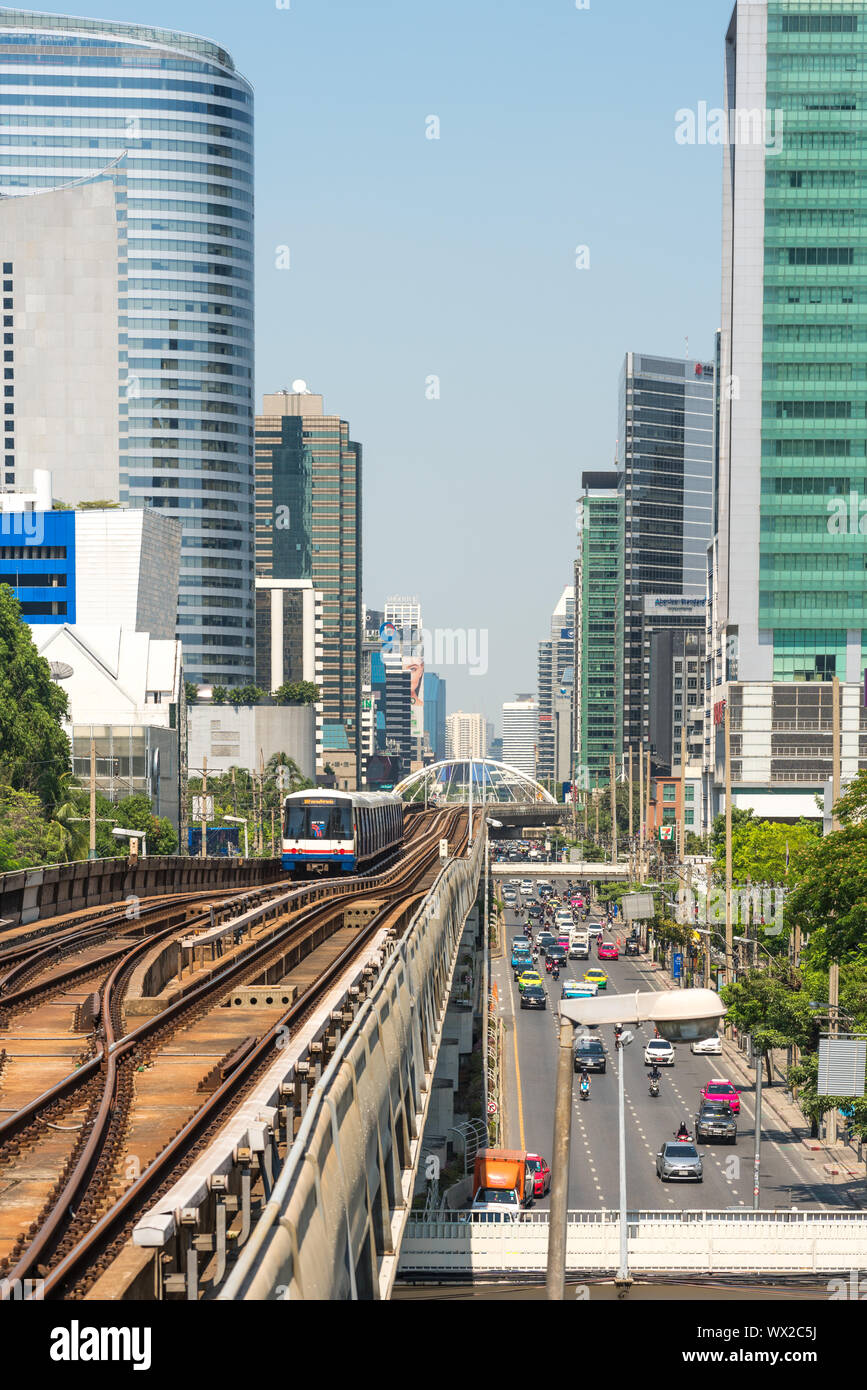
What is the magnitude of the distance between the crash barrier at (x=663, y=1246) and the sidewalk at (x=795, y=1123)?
20.5 ft

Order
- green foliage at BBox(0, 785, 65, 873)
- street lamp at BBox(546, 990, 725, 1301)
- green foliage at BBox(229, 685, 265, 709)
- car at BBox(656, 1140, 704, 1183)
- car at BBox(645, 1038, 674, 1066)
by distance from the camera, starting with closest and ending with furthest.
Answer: street lamp at BBox(546, 990, 725, 1301) < car at BBox(656, 1140, 704, 1183) < green foliage at BBox(0, 785, 65, 873) < car at BBox(645, 1038, 674, 1066) < green foliage at BBox(229, 685, 265, 709)

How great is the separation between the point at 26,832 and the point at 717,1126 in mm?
32031

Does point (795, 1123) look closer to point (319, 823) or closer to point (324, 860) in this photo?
point (324, 860)

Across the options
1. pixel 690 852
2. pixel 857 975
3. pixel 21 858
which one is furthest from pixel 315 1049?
pixel 690 852

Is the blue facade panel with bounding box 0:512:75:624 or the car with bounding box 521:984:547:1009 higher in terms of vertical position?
the blue facade panel with bounding box 0:512:75:624

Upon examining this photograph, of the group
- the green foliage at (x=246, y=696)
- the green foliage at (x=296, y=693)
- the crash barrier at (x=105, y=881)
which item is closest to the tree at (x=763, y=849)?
the crash barrier at (x=105, y=881)

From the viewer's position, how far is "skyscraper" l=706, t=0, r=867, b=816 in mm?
123250

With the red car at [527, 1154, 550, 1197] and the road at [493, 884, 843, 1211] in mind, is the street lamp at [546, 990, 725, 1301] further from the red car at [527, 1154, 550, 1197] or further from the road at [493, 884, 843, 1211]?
the red car at [527, 1154, 550, 1197]

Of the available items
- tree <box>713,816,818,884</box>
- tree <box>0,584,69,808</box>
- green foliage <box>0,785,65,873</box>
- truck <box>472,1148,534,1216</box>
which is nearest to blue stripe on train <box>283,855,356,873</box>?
green foliage <box>0,785,65,873</box>

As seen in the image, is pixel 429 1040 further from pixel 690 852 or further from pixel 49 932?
pixel 690 852

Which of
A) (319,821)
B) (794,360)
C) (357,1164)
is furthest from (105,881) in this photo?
(794,360)

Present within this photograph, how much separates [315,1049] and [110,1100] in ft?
7.08

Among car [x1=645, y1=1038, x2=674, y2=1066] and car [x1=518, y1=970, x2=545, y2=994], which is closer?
car [x1=645, y1=1038, x2=674, y2=1066]

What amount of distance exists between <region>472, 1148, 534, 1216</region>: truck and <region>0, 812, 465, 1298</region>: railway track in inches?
626
